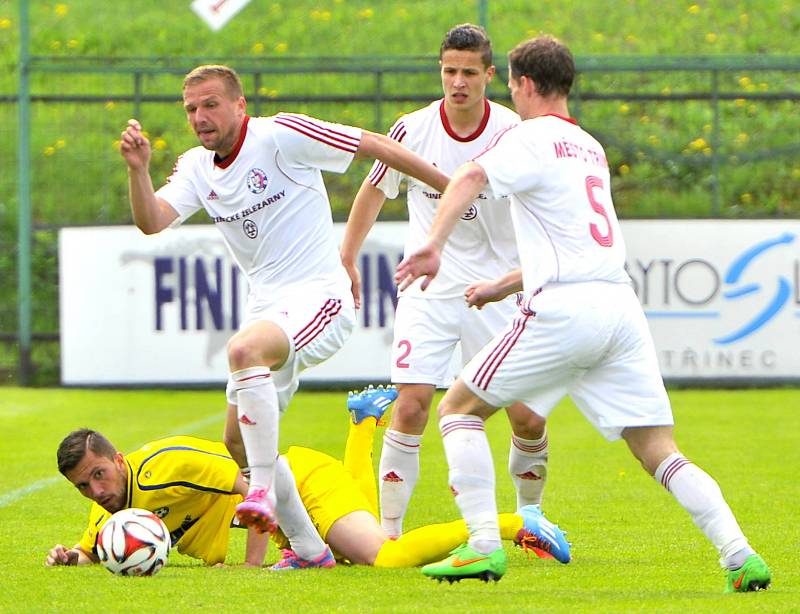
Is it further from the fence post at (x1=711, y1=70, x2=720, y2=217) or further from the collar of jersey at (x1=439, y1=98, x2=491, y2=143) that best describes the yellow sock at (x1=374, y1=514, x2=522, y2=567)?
the fence post at (x1=711, y1=70, x2=720, y2=217)

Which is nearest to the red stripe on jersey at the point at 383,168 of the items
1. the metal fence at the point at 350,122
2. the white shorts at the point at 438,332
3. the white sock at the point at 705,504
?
the white shorts at the point at 438,332

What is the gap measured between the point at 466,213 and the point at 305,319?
45.0 inches

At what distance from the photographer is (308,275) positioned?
616cm

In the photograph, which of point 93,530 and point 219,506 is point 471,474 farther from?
point 93,530

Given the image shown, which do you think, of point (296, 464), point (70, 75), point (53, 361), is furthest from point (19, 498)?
point (70, 75)

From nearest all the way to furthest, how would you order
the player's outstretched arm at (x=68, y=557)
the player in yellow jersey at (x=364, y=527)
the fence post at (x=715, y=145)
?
the player in yellow jersey at (x=364, y=527) < the player's outstretched arm at (x=68, y=557) < the fence post at (x=715, y=145)

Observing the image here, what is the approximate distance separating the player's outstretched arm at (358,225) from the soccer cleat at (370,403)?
52 centimetres

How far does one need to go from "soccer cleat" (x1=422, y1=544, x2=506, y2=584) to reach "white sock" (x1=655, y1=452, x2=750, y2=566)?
0.64m

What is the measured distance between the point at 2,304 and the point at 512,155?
12.2 m

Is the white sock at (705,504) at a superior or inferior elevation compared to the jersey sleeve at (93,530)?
superior

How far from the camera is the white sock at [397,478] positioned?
659cm

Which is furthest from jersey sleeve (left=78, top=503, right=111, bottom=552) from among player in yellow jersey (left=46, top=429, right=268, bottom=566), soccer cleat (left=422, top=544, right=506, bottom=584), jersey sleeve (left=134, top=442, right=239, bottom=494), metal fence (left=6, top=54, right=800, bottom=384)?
metal fence (left=6, top=54, right=800, bottom=384)

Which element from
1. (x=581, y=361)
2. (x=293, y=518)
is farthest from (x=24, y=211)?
(x=581, y=361)

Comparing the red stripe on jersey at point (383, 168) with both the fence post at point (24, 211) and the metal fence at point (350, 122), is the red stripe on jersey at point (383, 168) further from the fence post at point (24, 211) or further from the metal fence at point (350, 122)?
the fence post at point (24, 211)
